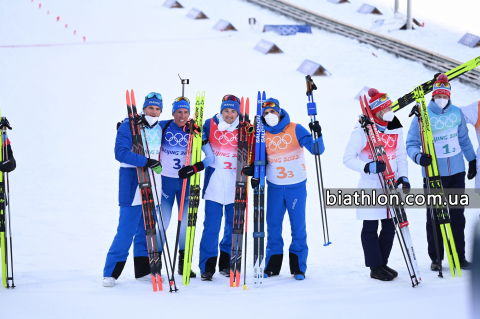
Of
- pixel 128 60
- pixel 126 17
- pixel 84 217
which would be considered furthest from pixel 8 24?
pixel 84 217

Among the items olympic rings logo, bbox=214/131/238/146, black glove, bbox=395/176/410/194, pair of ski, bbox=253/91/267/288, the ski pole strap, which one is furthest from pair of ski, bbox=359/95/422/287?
the ski pole strap

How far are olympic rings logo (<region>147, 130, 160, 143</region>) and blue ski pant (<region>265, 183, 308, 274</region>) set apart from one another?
1087 mm

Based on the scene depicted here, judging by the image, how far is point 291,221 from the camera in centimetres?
496

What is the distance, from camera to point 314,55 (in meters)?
13.8

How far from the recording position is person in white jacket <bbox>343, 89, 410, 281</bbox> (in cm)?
470

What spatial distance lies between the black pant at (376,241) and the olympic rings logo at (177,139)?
5.71 ft

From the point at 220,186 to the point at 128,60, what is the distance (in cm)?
944

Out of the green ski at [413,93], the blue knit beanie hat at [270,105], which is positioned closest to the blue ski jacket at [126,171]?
the blue knit beanie hat at [270,105]

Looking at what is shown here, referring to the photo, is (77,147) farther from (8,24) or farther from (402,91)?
(8,24)

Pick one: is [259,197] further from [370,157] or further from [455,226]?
[455,226]

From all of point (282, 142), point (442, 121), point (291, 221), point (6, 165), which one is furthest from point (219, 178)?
point (442, 121)

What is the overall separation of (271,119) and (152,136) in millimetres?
1046

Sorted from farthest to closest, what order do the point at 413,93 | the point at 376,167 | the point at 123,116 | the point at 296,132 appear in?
the point at 123,116
the point at 413,93
the point at 296,132
the point at 376,167

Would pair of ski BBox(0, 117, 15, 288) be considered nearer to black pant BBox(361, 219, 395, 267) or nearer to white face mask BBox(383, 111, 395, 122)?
black pant BBox(361, 219, 395, 267)
